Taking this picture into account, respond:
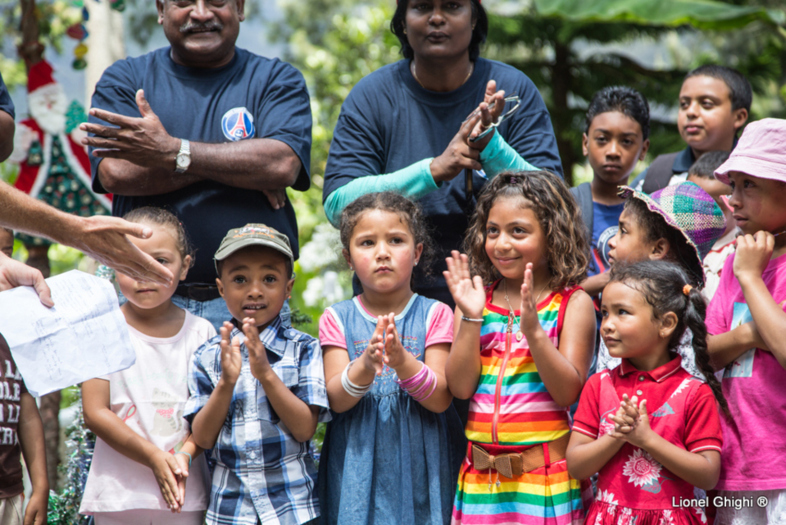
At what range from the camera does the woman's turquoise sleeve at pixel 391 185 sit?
3.09m

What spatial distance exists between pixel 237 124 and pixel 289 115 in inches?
9.8

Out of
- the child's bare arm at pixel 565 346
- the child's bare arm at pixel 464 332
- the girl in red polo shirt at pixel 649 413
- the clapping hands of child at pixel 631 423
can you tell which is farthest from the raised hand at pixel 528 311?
the clapping hands of child at pixel 631 423

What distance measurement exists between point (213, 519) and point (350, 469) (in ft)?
1.86

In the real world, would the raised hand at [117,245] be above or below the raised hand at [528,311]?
above

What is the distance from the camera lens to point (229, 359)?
2746mm

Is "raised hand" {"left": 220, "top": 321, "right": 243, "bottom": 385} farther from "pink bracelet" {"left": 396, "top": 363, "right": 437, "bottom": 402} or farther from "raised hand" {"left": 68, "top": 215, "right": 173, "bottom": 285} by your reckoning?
"pink bracelet" {"left": 396, "top": 363, "right": 437, "bottom": 402}

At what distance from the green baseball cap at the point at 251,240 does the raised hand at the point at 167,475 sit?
0.82 metres

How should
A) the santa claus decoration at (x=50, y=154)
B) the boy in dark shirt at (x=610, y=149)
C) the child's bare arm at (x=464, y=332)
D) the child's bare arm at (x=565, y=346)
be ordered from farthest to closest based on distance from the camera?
the santa claus decoration at (x=50, y=154) < the boy in dark shirt at (x=610, y=149) < the child's bare arm at (x=464, y=332) < the child's bare arm at (x=565, y=346)

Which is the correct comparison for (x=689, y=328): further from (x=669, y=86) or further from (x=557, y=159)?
(x=669, y=86)

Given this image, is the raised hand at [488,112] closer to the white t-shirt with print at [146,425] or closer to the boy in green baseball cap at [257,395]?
the boy in green baseball cap at [257,395]

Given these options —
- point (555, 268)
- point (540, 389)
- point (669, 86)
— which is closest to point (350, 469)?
point (540, 389)

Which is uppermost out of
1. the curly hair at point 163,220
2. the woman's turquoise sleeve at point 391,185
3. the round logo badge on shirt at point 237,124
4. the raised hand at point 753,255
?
the round logo badge on shirt at point 237,124

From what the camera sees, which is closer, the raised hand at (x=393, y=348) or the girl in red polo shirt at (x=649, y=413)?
the girl in red polo shirt at (x=649, y=413)

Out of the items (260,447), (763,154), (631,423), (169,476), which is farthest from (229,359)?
(763,154)
